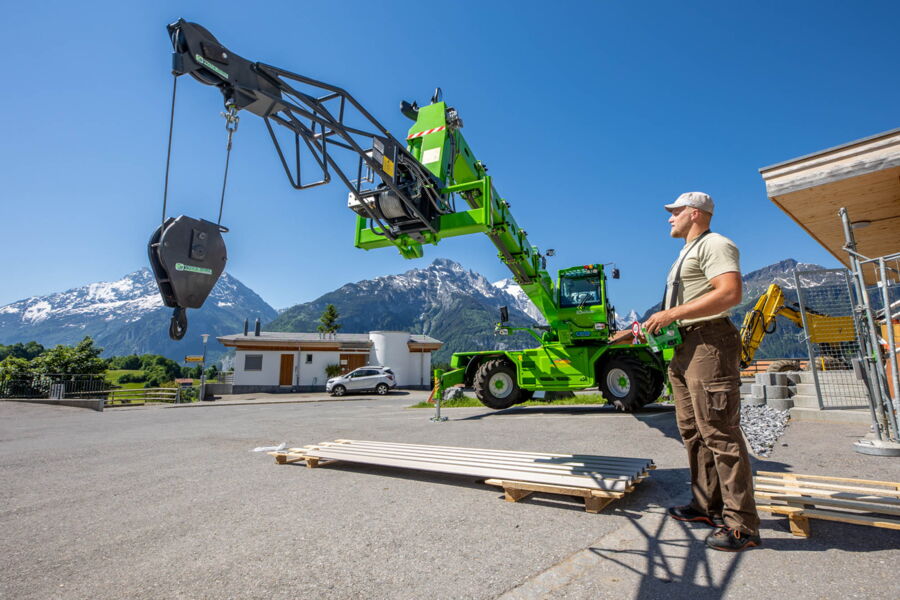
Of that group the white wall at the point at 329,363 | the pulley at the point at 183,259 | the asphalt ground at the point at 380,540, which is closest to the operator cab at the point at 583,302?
the asphalt ground at the point at 380,540

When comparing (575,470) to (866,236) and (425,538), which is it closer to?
(425,538)

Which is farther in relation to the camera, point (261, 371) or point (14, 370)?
point (261, 371)

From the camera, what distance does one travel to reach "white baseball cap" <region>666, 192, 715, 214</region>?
3.05 meters

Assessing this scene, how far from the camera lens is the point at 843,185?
521 centimetres

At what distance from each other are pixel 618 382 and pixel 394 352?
1131 inches

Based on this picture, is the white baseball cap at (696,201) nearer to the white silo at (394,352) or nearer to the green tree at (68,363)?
the green tree at (68,363)

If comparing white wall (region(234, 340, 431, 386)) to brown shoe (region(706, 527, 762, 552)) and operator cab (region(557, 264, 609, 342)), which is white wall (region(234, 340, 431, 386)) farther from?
brown shoe (region(706, 527, 762, 552))

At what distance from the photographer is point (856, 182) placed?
5.14 meters

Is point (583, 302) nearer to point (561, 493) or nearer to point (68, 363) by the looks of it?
point (561, 493)

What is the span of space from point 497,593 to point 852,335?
9.52m

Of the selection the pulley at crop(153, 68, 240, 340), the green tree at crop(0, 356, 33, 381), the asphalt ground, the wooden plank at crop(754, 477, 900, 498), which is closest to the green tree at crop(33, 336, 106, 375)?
the green tree at crop(0, 356, 33, 381)

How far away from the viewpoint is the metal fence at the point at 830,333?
762 centimetres

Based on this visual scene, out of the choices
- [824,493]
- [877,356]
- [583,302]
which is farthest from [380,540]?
[583,302]

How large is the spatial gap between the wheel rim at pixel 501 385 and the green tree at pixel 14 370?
2578 centimetres
